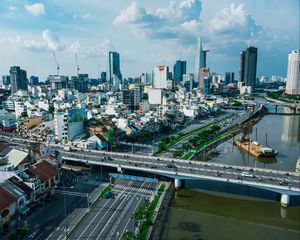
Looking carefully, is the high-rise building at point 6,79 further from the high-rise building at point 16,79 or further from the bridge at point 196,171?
the bridge at point 196,171

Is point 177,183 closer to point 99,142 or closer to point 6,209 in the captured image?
point 6,209

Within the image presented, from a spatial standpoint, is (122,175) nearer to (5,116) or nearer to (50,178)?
(50,178)

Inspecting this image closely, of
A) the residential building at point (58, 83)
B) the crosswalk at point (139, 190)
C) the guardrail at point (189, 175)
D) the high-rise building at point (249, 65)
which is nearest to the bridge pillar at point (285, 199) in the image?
the guardrail at point (189, 175)

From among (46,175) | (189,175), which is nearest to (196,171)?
(189,175)

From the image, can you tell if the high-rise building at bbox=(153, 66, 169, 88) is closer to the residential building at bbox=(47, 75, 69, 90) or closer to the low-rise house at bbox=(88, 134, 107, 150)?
the residential building at bbox=(47, 75, 69, 90)

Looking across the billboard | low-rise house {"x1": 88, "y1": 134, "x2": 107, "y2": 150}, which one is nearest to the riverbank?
low-rise house {"x1": 88, "y1": 134, "x2": 107, "y2": 150}

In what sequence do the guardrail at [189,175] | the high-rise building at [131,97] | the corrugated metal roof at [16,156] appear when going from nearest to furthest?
1. the guardrail at [189,175]
2. the corrugated metal roof at [16,156]
3. the high-rise building at [131,97]
